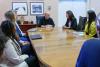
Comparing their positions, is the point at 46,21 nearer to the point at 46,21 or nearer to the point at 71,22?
the point at 46,21

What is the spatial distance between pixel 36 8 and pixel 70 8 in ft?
4.11

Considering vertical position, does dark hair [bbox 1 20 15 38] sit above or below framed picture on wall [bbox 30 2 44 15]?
below

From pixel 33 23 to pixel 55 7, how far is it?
37.5 inches

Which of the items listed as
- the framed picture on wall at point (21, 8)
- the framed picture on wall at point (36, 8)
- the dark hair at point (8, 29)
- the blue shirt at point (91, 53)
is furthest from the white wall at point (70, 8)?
the blue shirt at point (91, 53)

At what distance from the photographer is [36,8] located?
26.6 feet

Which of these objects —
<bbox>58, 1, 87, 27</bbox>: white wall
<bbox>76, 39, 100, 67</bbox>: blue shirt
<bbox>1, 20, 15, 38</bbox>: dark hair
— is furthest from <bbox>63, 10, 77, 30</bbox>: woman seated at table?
<bbox>76, 39, 100, 67</bbox>: blue shirt

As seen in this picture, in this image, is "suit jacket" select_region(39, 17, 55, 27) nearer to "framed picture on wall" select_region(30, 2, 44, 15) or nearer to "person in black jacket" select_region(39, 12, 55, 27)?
"person in black jacket" select_region(39, 12, 55, 27)

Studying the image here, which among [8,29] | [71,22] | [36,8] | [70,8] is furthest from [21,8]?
[8,29]

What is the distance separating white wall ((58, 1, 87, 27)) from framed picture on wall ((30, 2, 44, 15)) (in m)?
0.67

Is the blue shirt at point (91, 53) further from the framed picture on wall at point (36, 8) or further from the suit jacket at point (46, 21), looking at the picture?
the framed picture on wall at point (36, 8)

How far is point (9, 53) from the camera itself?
281 centimetres

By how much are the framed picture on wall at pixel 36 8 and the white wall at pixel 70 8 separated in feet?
2.19

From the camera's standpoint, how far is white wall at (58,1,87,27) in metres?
8.33

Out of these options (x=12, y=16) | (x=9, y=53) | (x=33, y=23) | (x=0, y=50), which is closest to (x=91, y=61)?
(x=0, y=50)
